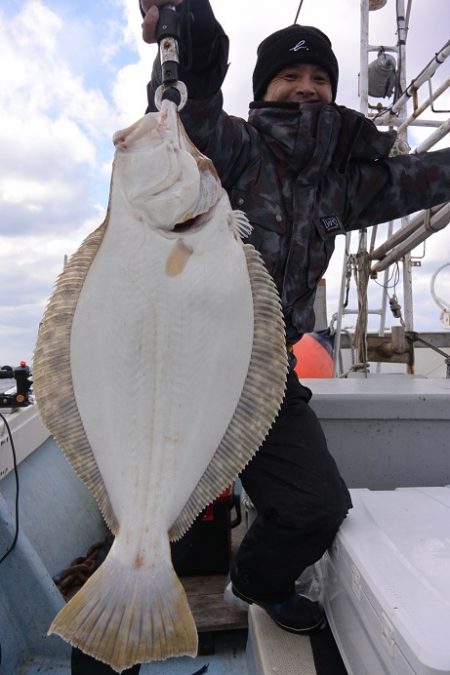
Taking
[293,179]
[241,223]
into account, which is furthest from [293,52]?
[241,223]

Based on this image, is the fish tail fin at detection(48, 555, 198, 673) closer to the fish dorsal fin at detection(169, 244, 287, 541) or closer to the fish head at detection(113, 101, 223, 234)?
the fish dorsal fin at detection(169, 244, 287, 541)

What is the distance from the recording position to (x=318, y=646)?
2.09 m

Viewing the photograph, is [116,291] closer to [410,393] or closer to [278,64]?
[278,64]

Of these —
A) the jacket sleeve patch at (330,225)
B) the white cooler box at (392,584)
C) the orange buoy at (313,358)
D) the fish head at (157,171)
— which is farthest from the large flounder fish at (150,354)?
the orange buoy at (313,358)

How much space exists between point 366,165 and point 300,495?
59.5 inches

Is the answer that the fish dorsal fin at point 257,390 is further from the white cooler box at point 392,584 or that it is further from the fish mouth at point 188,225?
the white cooler box at point 392,584

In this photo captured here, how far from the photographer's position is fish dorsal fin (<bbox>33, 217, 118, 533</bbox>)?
5.04 ft

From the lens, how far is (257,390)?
5.34 feet

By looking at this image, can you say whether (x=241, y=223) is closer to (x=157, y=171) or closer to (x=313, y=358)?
(x=157, y=171)

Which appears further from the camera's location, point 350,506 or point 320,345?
point 320,345

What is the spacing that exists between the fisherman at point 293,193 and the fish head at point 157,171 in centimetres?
35

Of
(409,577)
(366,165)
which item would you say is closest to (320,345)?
(366,165)

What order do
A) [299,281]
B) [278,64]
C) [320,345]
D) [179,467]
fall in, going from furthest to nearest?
[320,345], [278,64], [299,281], [179,467]

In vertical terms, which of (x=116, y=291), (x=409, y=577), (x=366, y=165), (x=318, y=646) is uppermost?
(x=366, y=165)
